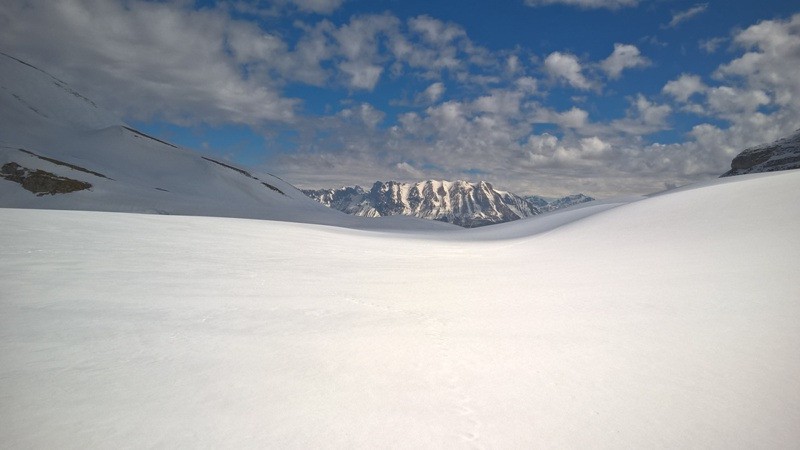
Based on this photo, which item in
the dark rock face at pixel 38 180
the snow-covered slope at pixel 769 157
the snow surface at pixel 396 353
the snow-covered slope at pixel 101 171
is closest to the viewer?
the snow surface at pixel 396 353

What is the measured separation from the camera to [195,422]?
3.16m

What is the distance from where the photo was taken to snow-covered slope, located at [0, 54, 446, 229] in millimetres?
54188

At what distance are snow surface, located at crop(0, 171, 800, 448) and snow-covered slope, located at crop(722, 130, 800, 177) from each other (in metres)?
164

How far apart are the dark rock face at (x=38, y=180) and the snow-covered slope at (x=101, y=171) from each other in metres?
0.11

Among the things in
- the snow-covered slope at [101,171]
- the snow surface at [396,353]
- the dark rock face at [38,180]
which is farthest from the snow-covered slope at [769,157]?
the dark rock face at [38,180]

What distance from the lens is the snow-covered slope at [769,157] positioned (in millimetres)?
123188

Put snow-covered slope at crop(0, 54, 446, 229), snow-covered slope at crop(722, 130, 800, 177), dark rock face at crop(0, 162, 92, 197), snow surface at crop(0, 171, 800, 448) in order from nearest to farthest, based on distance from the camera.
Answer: snow surface at crop(0, 171, 800, 448) < dark rock face at crop(0, 162, 92, 197) < snow-covered slope at crop(0, 54, 446, 229) < snow-covered slope at crop(722, 130, 800, 177)

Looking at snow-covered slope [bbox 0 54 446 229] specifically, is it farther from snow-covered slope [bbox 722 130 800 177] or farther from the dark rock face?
snow-covered slope [bbox 722 130 800 177]

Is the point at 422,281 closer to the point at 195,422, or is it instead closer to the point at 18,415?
the point at 195,422

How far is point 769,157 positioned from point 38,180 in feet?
681

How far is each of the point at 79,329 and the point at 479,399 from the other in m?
5.34

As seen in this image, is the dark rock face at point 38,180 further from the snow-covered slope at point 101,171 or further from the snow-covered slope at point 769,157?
the snow-covered slope at point 769,157

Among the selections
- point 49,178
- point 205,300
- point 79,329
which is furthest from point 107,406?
point 49,178

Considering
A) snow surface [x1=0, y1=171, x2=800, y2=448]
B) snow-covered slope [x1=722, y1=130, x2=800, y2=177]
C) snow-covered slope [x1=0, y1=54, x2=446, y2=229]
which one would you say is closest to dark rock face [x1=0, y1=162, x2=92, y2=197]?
snow-covered slope [x1=0, y1=54, x2=446, y2=229]
